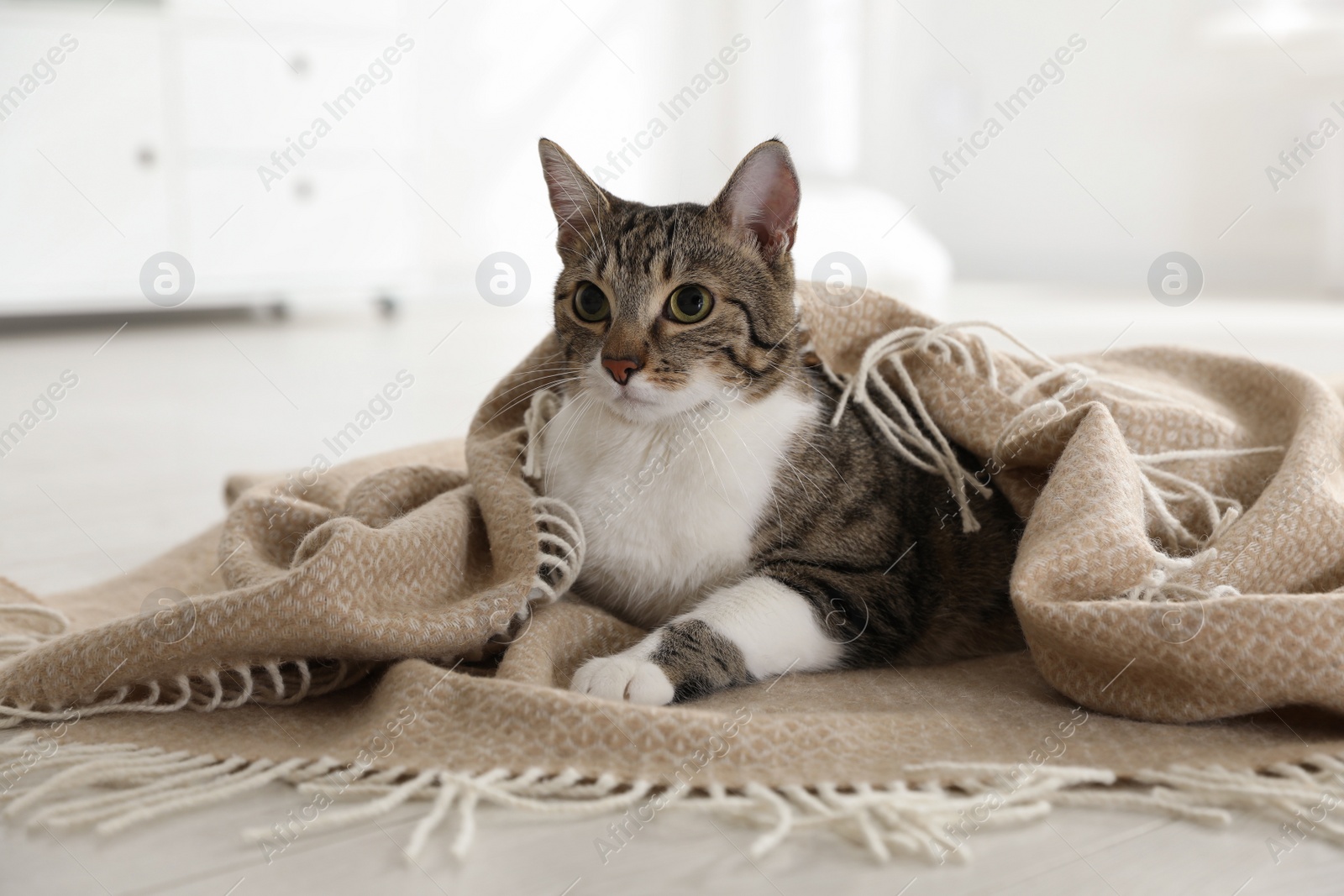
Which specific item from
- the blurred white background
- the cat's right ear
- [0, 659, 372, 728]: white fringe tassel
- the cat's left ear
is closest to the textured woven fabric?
[0, 659, 372, 728]: white fringe tassel

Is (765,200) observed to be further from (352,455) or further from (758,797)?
(352,455)

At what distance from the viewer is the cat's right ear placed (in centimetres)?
140

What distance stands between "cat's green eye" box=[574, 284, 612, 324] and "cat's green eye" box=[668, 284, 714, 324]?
0.26ft

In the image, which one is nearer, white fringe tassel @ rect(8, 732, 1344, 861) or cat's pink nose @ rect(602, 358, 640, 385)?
white fringe tassel @ rect(8, 732, 1344, 861)

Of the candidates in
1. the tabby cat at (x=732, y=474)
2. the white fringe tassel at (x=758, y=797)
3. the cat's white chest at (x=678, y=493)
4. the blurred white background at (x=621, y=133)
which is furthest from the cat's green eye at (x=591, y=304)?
the blurred white background at (x=621, y=133)

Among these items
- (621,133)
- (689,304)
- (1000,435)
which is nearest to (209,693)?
(689,304)

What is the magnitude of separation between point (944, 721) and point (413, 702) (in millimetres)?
528

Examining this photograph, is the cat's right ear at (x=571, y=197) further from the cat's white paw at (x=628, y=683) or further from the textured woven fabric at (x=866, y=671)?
the cat's white paw at (x=628, y=683)

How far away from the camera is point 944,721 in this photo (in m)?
1.15

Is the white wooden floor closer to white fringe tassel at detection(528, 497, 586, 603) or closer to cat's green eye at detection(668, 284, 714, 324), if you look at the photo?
white fringe tassel at detection(528, 497, 586, 603)

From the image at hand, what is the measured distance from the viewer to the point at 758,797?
100cm

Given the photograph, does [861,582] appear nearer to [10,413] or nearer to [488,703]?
[488,703]

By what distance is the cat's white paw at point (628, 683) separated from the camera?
115cm

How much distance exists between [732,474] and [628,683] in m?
0.30
